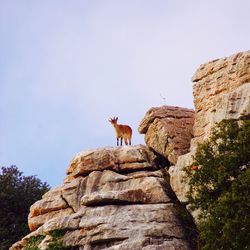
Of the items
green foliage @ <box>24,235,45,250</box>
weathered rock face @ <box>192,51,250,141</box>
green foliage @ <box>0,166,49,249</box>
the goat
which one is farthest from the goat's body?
green foliage @ <box>0,166,49,249</box>

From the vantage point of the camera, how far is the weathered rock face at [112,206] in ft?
84.1

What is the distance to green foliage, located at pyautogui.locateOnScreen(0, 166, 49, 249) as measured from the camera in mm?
46844

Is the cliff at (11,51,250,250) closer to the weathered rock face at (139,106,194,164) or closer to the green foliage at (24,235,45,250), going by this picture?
the weathered rock face at (139,106,194,164)

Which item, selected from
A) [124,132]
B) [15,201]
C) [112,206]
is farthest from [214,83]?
[15,201]

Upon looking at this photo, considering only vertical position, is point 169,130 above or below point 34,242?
above

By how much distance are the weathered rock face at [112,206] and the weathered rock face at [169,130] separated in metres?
0.90

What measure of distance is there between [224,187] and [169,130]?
9.58 metres

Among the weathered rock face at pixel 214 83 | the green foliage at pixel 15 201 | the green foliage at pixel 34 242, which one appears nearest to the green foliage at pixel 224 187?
the weathered rock face at pixel 214 83

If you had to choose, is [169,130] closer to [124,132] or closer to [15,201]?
[124,132]

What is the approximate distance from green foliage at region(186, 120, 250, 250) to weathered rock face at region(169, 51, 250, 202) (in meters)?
1.42

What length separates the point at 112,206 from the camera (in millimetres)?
27500

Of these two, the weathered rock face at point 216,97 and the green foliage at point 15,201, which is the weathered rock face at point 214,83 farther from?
the green foliage at point 15,201

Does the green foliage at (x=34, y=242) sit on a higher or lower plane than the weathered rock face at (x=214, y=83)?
lower

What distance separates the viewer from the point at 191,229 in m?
26.4
